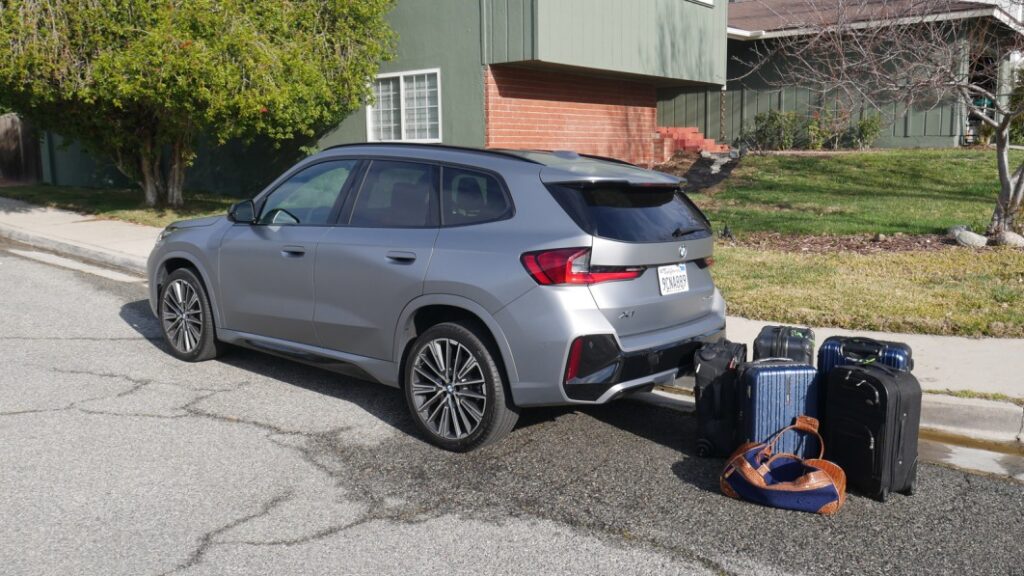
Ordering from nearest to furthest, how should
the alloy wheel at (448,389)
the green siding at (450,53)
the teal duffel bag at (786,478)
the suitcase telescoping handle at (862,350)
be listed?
the teal duffel bag at (786,478)
the suitcase telescoping handle at (862,350)
the alloy wheel at (448,389)
the green siding at (450,53)

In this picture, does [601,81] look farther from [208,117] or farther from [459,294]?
[459,294]

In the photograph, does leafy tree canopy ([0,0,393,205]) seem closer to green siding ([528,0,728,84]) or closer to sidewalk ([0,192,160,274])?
sidewalk ([0,192,160,274])

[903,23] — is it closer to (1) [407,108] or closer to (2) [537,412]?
(2) [537,412]

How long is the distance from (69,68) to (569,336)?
1137 centimetres

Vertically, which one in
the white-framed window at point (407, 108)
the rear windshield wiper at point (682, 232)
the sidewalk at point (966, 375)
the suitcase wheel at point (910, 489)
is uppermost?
the white-framed window at point (407, 108)

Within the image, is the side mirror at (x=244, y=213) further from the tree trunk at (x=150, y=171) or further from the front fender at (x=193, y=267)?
the tree trunk at (x=150, y=171)

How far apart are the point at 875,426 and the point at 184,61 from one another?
11.3 metres

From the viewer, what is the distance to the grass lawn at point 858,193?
12688 mm

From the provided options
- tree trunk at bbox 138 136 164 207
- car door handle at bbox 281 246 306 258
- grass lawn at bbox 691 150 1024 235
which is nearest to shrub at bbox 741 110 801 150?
grass lawn at bbox 691 150 1024 235

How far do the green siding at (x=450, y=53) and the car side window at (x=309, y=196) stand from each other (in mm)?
10047

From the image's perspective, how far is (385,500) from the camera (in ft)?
15.0

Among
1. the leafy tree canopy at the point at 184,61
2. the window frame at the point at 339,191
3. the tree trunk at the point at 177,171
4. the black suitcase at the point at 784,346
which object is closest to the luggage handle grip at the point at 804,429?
the black suitcase at the point at 784,346

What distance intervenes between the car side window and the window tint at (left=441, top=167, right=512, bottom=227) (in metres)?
0.91

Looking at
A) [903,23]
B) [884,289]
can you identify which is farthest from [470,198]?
[903,23]
